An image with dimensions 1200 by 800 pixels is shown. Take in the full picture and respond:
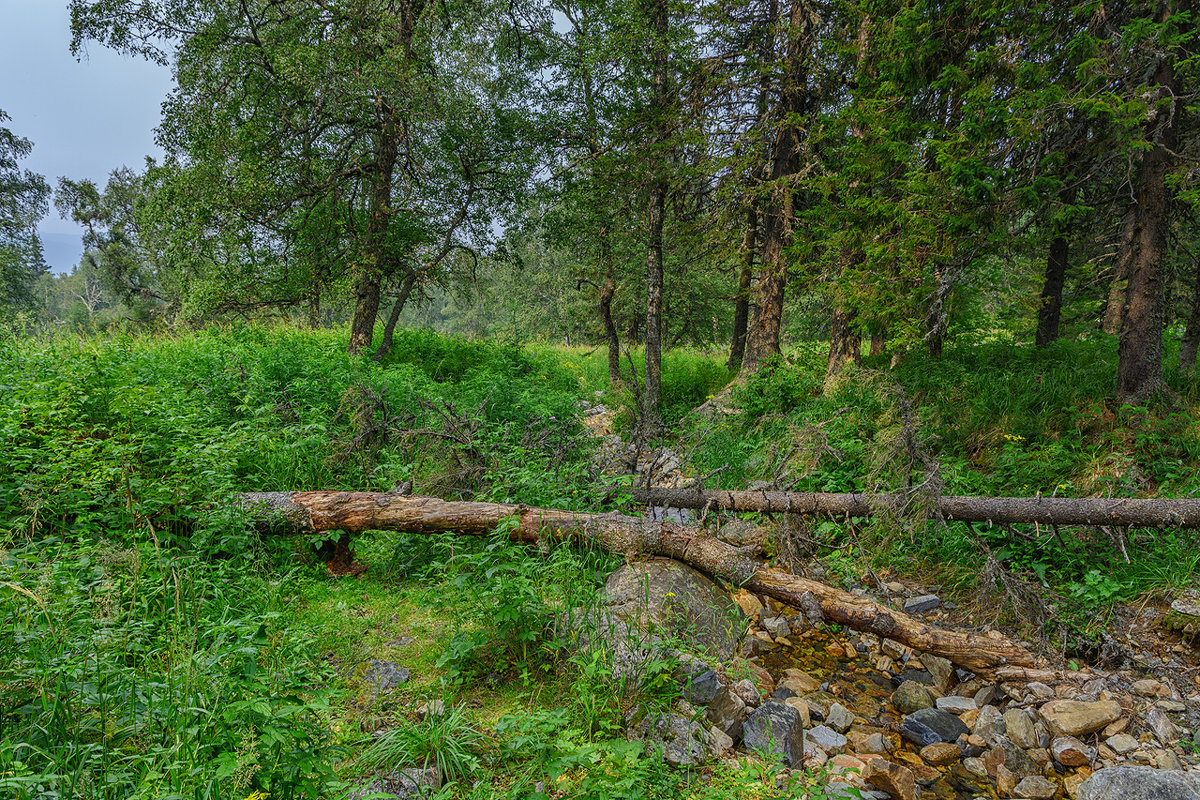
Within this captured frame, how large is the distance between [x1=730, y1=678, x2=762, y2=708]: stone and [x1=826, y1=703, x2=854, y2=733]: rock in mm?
589

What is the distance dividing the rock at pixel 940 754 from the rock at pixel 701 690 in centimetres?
153

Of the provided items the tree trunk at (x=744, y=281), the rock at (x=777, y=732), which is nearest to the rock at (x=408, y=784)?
the rock at (x=777, y=732)

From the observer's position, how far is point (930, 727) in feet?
12.2

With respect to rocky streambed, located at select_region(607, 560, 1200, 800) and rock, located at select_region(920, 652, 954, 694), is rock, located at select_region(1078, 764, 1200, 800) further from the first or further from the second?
rock, located at select_region(920, 652, 954, 694)

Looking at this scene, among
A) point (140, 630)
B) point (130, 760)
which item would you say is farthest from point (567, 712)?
point (140, 630)

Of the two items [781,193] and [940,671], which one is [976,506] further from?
[781,193]

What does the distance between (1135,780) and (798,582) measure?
2.17 meters

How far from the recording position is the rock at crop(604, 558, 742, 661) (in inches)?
154

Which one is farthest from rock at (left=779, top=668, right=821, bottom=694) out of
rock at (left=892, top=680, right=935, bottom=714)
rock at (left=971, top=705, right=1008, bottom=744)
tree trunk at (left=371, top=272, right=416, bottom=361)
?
tree trunk at (left=371, top=272, right=416, bottom=361)

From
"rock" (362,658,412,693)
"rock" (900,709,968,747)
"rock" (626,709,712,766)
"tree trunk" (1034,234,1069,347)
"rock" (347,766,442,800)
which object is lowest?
"rock" (900,709,968,747)

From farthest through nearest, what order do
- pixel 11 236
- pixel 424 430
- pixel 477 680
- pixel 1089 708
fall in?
pixel 11 236 < pixel 424 430 < pixel 1089 708 < pixel 477 680

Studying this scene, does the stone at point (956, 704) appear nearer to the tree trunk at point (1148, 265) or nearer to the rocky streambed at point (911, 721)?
the rocky streambed at point (911, 721)

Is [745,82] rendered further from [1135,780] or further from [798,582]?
[1135,780]

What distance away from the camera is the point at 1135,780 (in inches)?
110
